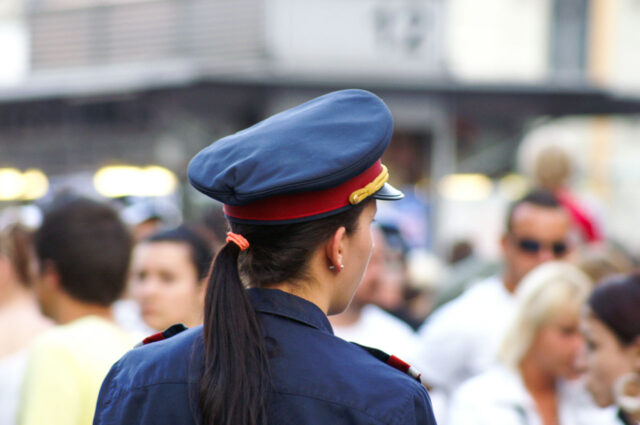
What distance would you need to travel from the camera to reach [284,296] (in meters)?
1.63

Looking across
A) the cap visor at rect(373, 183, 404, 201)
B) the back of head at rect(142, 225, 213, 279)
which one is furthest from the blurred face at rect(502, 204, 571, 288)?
the cap visor at rect(373, 183, 404, 201)

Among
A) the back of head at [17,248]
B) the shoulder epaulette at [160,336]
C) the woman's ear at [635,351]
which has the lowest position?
the back of head at [17,248]

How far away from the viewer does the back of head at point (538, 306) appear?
3.27m

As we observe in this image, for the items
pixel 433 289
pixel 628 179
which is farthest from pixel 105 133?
pixel 628 179

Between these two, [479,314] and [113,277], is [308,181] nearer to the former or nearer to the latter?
[113,277]

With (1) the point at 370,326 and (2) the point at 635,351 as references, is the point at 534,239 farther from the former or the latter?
(2) the point at 635,351

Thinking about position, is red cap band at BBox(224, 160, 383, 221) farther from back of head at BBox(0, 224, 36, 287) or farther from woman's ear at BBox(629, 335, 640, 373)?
back of head at BBox(0, 224, 36, 287)

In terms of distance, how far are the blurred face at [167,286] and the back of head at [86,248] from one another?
28.3 inches

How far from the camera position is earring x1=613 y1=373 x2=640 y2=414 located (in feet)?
8.63

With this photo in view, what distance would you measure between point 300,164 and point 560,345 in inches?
79.9

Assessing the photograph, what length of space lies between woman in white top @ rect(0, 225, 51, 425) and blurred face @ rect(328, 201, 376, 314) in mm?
1911

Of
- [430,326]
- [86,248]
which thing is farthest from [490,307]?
[86,248]

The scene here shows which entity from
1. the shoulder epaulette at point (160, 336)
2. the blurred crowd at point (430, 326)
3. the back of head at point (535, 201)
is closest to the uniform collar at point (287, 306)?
the shoulder epaulette at point (160, 336)

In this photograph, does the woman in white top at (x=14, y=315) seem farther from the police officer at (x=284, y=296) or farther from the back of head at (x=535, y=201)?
the back of head at (x=535, y=201)
